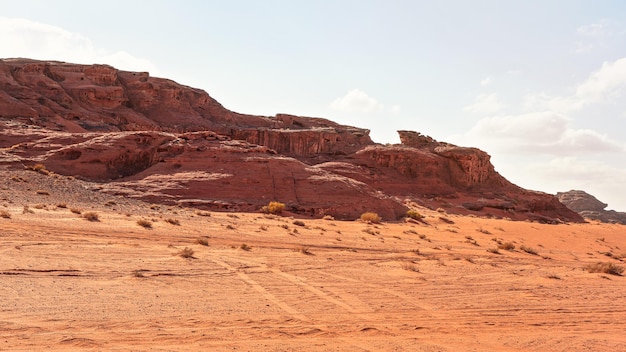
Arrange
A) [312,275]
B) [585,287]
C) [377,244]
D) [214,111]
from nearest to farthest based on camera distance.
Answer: [312,275], [585,287], [377,244], [214,111]

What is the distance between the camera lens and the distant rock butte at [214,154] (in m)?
28.5

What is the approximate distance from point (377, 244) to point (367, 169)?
32.0m

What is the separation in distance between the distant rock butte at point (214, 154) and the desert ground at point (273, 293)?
9955 millimetres

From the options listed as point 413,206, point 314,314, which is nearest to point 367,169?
point 413,206

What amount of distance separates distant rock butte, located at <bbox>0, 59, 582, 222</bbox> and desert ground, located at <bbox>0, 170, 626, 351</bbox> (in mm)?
9955

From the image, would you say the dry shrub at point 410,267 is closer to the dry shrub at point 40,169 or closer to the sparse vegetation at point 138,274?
the sparse vegetation at point 138,274

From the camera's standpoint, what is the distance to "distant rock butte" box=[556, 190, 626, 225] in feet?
230

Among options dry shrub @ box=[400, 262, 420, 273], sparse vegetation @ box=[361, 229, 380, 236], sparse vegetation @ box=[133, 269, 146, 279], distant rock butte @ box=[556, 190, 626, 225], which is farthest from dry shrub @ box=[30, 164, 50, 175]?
distant rock butte @ box=[556, 190, 626, 225]

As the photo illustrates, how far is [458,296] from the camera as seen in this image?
9.76 meters

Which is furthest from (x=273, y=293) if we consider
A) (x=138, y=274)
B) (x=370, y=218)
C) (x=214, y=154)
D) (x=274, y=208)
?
(x=214, y=154)

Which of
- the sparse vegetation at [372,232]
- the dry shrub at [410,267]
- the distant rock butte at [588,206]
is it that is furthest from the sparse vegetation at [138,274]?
the distant rock butte at [588,206]

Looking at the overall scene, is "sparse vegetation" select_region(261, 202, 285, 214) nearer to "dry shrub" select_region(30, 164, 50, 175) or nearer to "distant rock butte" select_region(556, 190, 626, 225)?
"dry shrub" select_region(30, 164, 50, 175)

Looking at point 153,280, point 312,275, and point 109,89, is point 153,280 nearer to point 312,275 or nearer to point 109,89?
point 312,275

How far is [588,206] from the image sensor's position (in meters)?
77.7
